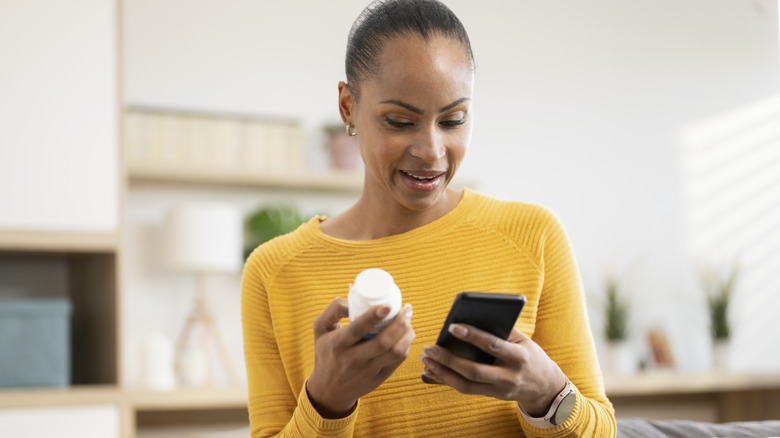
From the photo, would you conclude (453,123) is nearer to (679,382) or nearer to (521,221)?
(521,221)

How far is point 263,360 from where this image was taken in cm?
119

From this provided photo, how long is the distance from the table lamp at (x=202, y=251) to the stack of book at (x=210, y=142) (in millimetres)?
182

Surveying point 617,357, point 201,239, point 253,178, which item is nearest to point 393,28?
point 201,239

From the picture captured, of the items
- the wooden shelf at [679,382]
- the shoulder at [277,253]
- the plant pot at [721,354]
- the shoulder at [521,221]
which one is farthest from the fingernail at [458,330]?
the plant pot at [721,354]

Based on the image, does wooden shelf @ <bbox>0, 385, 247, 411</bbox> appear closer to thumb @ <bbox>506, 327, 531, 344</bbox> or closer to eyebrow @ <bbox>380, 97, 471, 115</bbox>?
eyebrow @ <bbox>380, 97, 471, 115</bbox>

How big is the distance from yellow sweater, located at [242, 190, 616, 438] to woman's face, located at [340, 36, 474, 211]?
0.40 feet

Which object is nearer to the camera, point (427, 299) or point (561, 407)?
point (561, 407)

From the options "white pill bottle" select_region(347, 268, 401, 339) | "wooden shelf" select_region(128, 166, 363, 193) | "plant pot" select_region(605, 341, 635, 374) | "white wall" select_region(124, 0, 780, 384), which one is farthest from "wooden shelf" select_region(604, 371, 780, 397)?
"white pill bottle" select_region(347, 268, 401, 339)

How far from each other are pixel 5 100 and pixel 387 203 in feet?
5.97

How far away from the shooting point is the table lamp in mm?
2984

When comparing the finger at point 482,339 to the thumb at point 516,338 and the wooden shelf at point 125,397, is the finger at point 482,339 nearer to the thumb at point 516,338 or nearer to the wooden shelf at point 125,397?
the thumb at point 516,338

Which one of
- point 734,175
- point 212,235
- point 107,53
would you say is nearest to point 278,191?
point 212,235

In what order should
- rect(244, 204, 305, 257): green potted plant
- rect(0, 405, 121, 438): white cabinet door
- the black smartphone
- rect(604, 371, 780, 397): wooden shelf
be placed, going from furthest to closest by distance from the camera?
rect(604, 371, 780, 397): wooden shelf
rect(244, 204, 305, 257): green potted plant
rect(0, 405, 121, 438): white cabinet door
the black smartphone

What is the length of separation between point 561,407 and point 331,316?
0.27m
